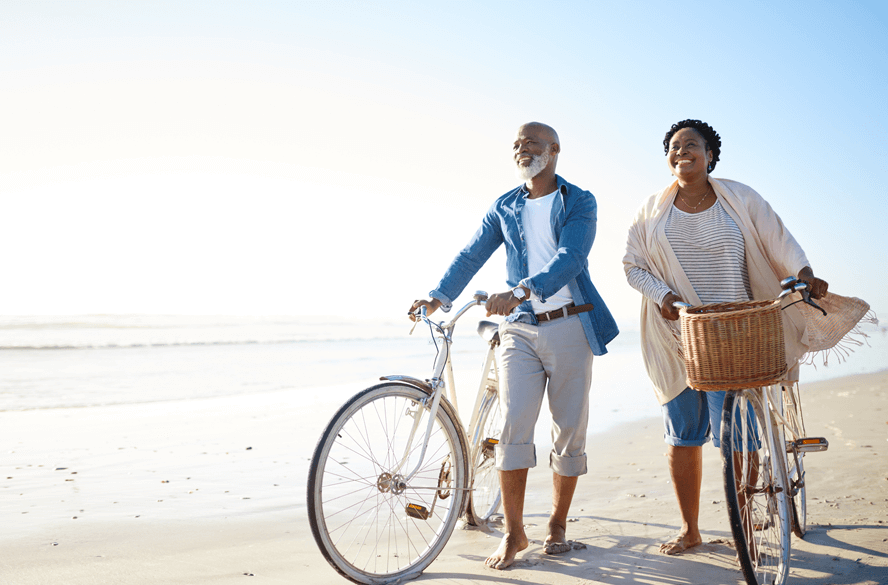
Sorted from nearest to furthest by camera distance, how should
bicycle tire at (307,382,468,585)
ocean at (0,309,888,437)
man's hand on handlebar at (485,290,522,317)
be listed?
bicycle tire at (307,382,468,585) < man's hand on handlebar at (485,290,522,317) < ocean at (0,309,888,437)

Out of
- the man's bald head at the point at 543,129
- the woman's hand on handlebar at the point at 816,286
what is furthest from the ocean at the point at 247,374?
the woman's hand on handlebar at the point at 816,286

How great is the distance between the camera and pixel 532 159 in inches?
123

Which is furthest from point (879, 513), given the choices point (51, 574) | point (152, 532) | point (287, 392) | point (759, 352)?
point (287, 392)

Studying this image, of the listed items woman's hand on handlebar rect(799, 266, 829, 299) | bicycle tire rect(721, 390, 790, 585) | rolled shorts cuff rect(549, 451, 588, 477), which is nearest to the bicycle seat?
rolled shorts cuff rect(549, 451, 588, 477)

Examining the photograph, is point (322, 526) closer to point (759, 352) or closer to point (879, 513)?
point (759, 352)

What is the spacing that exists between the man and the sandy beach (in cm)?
33

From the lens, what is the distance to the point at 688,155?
3.03 meters

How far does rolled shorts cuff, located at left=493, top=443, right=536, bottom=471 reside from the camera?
2.96 meters

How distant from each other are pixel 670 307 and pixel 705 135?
36.2 inches

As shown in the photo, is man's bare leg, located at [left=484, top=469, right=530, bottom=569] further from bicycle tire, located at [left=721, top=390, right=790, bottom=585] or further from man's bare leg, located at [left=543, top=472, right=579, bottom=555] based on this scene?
bicycle tire, located at [left=721, top=390, right=790, bottom=585]

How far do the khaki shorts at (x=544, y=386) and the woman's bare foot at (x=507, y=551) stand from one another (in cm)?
31

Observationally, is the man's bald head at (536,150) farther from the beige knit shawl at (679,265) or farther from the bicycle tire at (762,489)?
the bicycle tire at (762,489)

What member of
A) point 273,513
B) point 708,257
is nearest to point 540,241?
point 708,257

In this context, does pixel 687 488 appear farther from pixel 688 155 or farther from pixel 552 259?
pixel 688 155
